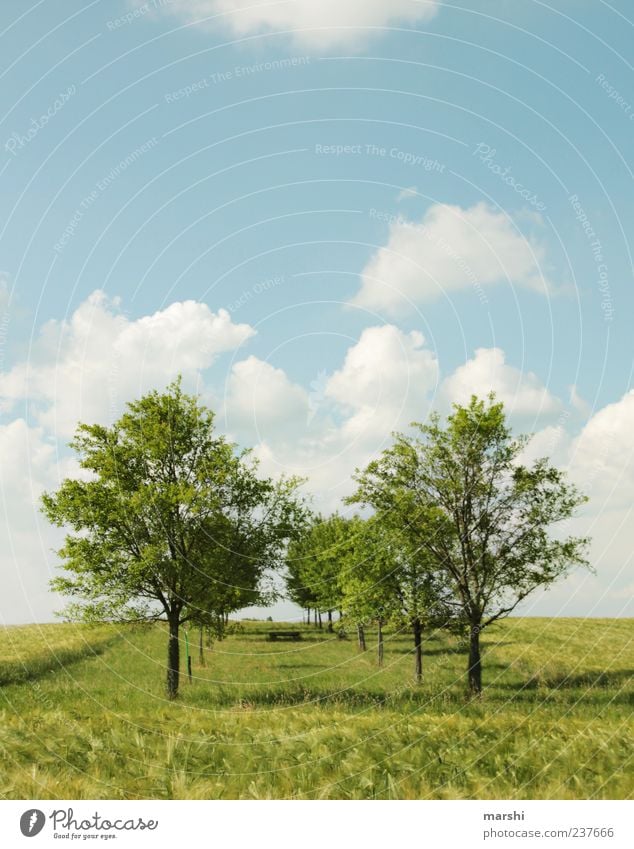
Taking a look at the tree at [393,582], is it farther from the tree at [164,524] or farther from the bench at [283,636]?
the bench at [283,636]

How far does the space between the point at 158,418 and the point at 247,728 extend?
1783cm

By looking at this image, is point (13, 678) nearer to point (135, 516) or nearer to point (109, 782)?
point (135, 516)

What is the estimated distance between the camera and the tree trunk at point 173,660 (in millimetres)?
25922

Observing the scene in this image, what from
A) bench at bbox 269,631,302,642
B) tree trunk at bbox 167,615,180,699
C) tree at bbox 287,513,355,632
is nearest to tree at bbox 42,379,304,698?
tree trunk at bbox 167,615,180,699

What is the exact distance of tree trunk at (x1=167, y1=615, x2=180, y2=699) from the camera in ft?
85.0

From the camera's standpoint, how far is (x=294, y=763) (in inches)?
377

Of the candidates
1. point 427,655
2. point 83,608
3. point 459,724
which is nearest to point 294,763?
point 459,724

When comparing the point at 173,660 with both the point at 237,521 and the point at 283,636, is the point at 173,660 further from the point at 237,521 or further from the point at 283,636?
the point at 283,636
